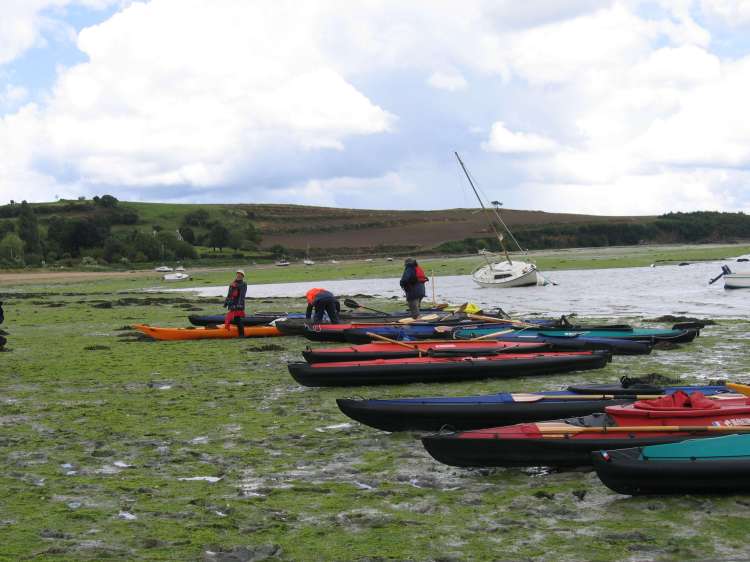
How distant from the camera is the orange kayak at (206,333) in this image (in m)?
23.3

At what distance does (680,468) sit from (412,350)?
8122 millimetres

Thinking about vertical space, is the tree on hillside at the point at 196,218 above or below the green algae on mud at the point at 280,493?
above

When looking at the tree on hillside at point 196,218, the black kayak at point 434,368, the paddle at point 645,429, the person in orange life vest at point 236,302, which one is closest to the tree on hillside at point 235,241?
the tree on hillside at point 196,218

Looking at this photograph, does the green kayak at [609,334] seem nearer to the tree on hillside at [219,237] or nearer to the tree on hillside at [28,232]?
the tree on hillside at [28,232]

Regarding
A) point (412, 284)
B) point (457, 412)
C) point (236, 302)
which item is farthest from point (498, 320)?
point (457, 412)

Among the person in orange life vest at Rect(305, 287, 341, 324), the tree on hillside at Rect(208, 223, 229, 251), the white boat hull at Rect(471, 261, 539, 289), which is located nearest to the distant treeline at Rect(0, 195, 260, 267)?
the tree on hillside at Rect(208, 223, 229, 251)

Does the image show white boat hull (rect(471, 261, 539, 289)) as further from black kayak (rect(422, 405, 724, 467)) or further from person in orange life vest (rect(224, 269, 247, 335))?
black kayak (rect(422, 405, 724, 467))

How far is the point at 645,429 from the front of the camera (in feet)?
29.0

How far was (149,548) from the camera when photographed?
7238mm

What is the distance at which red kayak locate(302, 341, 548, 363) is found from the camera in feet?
51.6

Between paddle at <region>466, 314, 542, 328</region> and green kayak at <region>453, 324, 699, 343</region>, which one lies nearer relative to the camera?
green kayak at <region>453, 324, 699, 343</region>

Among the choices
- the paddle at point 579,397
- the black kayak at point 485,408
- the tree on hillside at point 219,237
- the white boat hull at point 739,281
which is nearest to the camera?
the black kayak at point 485,408

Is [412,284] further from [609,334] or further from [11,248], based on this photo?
[11,248]

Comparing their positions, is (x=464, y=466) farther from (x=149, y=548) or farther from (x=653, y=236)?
(x=653, y=236)
